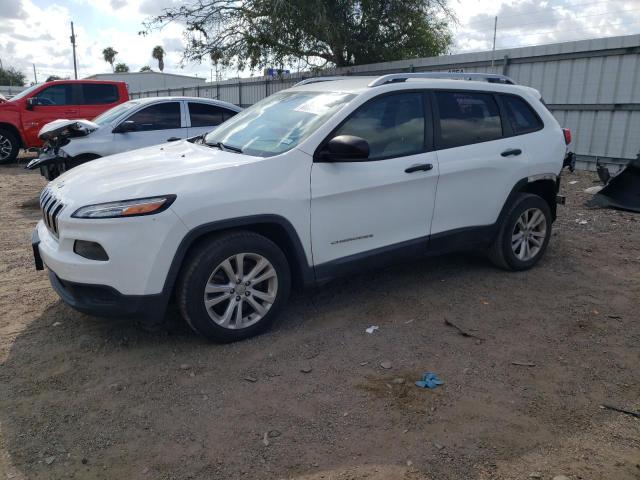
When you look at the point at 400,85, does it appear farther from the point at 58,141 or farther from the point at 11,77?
the point at 11,77

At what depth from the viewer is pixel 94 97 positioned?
42.3 feet

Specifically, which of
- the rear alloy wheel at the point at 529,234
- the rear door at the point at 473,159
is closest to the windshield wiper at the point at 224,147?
the rear door at the point at 473,159

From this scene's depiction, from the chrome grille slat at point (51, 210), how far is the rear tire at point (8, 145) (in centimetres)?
1027

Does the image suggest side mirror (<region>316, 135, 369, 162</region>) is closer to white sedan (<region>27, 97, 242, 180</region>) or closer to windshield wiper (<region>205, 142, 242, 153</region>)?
windshield wiper (<region>205, 142, 242, 153</region>)

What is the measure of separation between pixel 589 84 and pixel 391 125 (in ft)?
23.5

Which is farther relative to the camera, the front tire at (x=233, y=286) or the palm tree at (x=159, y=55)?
the palm tree at (x=159, y=55)

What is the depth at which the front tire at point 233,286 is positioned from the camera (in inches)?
134

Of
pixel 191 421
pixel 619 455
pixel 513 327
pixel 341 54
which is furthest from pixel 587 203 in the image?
pixel 341 54

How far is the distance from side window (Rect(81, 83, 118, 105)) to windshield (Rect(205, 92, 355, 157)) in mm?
9608

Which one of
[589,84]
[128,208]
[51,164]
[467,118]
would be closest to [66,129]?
[51,164]

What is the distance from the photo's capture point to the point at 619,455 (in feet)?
8.55

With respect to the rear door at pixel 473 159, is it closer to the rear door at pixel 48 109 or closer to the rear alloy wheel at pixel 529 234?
the rear alloy wheel at pixel 529 234

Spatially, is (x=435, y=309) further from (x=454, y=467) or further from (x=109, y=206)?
(x=109, y=206)

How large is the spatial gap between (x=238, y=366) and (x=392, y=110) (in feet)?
7.43
